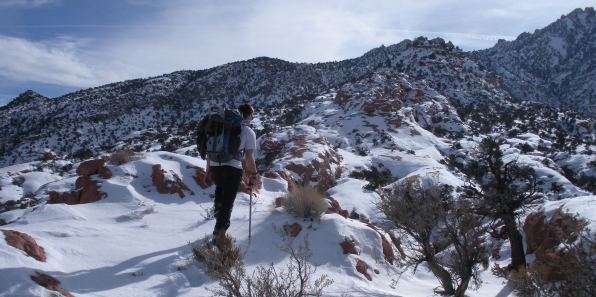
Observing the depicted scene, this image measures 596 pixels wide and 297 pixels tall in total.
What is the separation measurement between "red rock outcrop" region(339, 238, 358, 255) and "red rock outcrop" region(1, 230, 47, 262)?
4878mm

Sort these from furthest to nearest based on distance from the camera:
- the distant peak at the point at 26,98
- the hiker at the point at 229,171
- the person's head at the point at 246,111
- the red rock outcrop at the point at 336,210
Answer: the distant peak at the point at 26,98
the red rock outcrop at the point at 336,210
the person's head at the point at 246,111
the hiker at the point at 229,171

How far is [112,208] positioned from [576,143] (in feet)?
187

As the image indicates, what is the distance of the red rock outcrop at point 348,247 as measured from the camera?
26.7 feet

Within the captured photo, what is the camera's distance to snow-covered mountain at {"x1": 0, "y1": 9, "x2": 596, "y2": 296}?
6.06m

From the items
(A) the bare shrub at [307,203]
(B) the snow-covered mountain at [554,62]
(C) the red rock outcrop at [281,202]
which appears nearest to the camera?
(A) the bare shrub at [307,203]

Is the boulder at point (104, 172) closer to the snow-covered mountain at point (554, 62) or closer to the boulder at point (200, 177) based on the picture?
the boulder at point (200, 177)

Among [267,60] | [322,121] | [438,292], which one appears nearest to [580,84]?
[267,60]

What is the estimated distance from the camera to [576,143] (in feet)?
172

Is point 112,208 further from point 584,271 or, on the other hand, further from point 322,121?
point 322,121

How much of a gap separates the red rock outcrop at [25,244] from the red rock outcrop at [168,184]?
594 cm

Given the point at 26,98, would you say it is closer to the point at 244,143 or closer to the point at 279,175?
the point at 279,175

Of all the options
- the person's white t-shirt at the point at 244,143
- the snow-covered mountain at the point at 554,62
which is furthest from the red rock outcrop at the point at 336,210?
the snow-covered mountain at the point at 554,62

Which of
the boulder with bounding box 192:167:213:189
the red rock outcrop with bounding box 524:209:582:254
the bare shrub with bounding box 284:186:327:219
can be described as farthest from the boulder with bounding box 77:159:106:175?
the red rock outcrop with bounding box 524:209:582:254

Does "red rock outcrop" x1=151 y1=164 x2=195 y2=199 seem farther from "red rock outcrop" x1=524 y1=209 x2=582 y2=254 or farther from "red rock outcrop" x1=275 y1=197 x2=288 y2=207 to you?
"red rock outcrop" x1=524 y1=209 x2=582 y2=254
